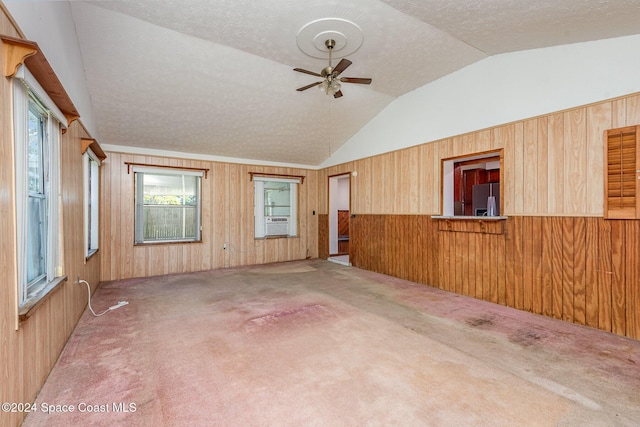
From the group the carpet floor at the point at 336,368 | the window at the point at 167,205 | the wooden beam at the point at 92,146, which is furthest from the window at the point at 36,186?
the window at the point at 167,205

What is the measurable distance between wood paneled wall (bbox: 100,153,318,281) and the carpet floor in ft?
5.83

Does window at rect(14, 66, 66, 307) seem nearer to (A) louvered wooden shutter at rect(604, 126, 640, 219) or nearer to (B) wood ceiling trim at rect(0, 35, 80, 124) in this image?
(B) wood ceiling trim at rect(0, 35, 80, 124)

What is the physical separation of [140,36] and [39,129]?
1596 mm

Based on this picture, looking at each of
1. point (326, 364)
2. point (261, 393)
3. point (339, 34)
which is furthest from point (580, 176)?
point (261, 393)

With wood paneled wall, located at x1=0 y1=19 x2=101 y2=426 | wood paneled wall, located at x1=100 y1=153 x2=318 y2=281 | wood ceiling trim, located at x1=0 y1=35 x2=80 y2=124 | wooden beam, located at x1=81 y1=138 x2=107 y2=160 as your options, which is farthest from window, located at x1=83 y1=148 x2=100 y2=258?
wood ceiling trim, located at x1=0 y1=35 x2=80 y2=124

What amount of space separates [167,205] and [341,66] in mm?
4533

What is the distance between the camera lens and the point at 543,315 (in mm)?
3348

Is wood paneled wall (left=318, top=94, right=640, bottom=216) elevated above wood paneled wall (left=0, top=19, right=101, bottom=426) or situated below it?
above

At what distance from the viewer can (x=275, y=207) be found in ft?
23.3

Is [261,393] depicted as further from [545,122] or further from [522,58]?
[522,58]

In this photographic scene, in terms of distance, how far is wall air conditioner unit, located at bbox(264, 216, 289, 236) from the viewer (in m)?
6.89

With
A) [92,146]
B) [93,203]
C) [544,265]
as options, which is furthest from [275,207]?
[544,265]

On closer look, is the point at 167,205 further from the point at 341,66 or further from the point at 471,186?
the point at 471,186

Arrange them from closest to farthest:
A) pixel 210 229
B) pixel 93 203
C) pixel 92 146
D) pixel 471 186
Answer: pixel 92 146 → pixel 93 203 → pixel 210 229 → pixel 471 186
